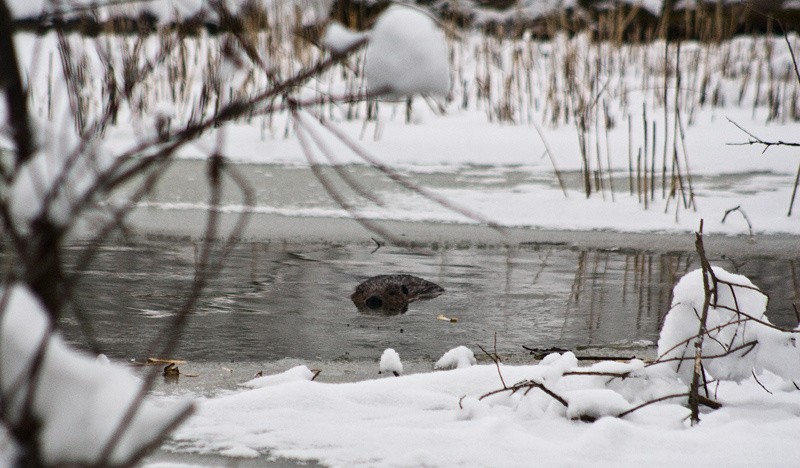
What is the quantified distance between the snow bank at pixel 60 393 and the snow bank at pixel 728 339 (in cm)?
157

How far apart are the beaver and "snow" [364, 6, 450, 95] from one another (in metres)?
2.21

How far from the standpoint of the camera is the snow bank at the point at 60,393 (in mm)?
559

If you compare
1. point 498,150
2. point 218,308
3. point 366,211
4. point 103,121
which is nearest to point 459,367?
point 218,308

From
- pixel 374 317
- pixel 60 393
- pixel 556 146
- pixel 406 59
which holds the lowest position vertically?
pixel 556 146

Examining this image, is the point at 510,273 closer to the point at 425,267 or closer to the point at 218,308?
the point at 425,267

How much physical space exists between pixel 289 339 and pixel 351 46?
6.30 feet

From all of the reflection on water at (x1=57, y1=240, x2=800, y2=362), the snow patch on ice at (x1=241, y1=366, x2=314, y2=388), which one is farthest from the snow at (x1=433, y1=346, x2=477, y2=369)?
the snow patch on ice at (x1=241, y1=366, x2=314, y2=388)

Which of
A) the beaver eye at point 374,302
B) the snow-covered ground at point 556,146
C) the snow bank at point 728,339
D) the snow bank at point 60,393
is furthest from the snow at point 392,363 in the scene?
the snow bank at point 60,393

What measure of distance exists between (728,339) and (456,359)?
63 centimetres

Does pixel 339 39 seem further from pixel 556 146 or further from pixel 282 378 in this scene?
pixel 556 146

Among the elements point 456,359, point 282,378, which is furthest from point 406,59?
point 456,359

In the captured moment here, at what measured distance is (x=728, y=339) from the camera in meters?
2.04

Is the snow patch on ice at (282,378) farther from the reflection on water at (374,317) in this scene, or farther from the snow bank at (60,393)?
the snow bank at (60,393)

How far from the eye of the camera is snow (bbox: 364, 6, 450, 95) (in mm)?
725
